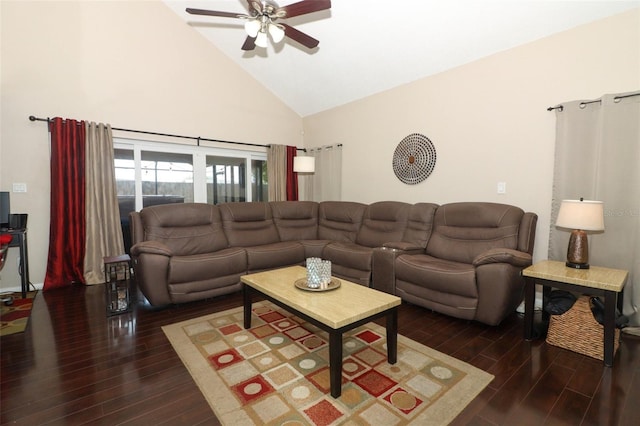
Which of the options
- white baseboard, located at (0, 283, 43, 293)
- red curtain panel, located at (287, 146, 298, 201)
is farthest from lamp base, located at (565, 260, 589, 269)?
white baseboard, located at (0, 283, 43, 293)

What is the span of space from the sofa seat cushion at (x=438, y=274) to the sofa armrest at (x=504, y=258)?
0.14m

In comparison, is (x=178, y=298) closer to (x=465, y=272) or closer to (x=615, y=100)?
(x=465, y=272)

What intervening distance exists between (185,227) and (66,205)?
1.45 metres

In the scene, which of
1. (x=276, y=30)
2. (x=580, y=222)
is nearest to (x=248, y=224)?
(x=276, y=30)

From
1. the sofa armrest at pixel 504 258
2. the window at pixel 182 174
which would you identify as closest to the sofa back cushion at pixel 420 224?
the sofa armrest at pixel 504 258

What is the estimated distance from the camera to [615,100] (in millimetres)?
2521

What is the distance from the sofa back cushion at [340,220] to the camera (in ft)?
14.1

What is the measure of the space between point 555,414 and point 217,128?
4.98 m

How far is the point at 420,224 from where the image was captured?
142 inches

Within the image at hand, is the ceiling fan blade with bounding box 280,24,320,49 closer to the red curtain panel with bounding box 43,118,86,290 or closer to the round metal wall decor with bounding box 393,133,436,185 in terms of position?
the round metal wall decor with bounding box 393,133,436,185

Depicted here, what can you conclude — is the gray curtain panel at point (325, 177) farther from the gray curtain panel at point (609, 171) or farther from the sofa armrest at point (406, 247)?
the gray curtain panel at point (609, 171)

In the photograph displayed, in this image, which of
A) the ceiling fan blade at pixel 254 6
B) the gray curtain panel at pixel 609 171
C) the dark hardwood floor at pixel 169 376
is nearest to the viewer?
the dark hardwood floor at pixel 169 376

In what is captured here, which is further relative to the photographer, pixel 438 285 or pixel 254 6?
pixel 438 285

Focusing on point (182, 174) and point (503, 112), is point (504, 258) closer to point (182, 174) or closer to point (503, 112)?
point (503, 112)
